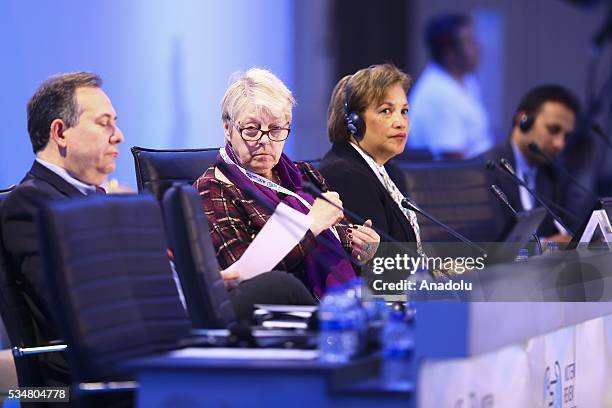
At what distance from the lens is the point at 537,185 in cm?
533

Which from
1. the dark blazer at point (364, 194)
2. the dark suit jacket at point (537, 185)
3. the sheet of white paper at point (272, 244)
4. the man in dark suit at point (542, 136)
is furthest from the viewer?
the man in dark suit at point (542, 136)

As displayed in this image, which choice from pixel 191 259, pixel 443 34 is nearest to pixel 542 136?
pixel 443 34

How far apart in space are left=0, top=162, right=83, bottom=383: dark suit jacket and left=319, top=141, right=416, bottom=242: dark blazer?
1.09 meters

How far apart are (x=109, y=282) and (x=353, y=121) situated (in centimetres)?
154

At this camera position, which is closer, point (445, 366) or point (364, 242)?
point (445, 366)

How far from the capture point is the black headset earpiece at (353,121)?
150 inches

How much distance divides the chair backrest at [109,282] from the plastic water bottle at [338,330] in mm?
344

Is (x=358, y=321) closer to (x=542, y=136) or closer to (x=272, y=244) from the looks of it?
(x=272, y=244)

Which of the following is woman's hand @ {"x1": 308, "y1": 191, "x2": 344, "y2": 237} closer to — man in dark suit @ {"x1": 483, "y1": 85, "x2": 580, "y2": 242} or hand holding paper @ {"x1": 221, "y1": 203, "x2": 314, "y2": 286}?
hand holding paper @ {"x1": 221, "y1": 203, "x2": 314, "y2": 286}

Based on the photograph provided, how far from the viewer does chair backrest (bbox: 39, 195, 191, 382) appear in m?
2.31

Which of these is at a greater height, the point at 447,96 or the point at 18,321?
the point at 447,96

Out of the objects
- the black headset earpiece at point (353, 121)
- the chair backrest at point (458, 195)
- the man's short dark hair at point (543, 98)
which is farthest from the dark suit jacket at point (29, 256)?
the man's short dark hair at point (543, 98)

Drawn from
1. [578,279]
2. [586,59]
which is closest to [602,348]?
[578,279]

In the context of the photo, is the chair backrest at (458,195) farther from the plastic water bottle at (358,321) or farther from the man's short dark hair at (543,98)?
the plastic water bottle at (358,321)
